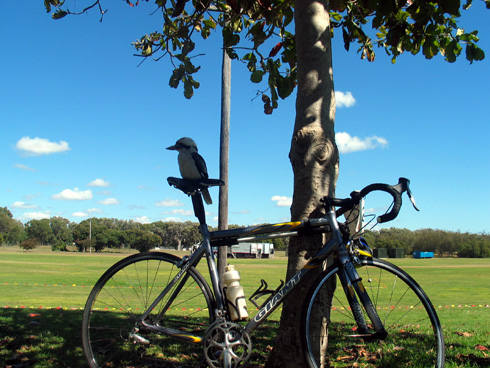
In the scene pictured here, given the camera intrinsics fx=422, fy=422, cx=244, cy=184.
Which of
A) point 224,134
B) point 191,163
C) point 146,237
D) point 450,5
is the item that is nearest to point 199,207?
point 191,163

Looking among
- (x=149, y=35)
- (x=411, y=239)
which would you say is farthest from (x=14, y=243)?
(x=149, y=35)

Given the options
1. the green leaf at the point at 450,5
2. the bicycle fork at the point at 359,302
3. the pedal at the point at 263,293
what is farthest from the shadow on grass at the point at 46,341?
the green leaf at the point at 450,5

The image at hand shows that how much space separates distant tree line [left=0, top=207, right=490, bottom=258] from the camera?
81.9 metres

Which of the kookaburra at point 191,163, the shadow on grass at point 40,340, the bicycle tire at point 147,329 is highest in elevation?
the kookaburra at point 191,163

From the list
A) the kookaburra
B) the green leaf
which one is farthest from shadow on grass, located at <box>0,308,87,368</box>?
the green leaf

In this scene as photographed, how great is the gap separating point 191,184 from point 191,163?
0.17 meters

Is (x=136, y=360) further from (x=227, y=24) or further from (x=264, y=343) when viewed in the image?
(x=227, y=24)

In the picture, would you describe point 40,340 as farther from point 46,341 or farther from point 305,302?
point 305,302

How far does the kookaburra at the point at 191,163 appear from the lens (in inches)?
133

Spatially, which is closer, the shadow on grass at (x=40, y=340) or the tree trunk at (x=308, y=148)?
the tree trunk at (x=308, y=148)

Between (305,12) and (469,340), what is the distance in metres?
3.81

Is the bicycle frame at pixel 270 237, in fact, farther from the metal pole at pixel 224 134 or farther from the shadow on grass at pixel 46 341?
the metal pole at pixel 224 134

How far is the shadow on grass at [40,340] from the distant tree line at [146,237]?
152 ft

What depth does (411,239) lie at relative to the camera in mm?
86625
